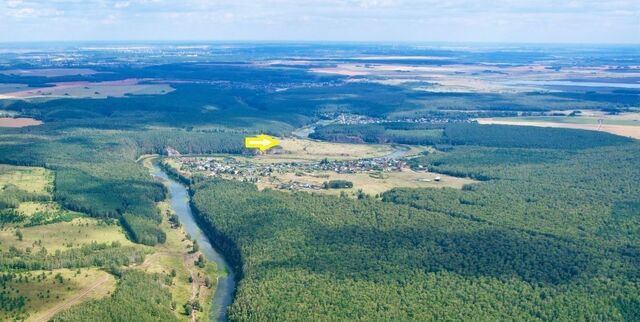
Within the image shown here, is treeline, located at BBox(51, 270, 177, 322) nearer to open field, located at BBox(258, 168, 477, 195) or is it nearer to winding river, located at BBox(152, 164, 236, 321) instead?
winding river, located at BBox(152, 164, 236, 321)

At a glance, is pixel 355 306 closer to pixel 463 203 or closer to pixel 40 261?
pixel 40 261

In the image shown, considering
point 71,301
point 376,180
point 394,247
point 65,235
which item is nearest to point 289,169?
point 376,180

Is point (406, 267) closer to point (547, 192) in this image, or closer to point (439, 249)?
point (439, 249)

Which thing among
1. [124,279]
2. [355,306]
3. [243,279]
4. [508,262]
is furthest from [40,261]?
[508,262]

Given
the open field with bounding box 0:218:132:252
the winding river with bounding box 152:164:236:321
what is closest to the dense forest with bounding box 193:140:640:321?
the winding river with bounding box 152:164:236:321

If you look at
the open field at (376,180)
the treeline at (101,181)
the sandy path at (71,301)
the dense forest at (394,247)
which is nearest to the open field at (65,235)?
the dense forest at (394,247)

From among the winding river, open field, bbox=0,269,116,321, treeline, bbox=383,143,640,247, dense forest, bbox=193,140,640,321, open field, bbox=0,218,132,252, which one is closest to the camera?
dense forest, bbox=193,140,640,321
